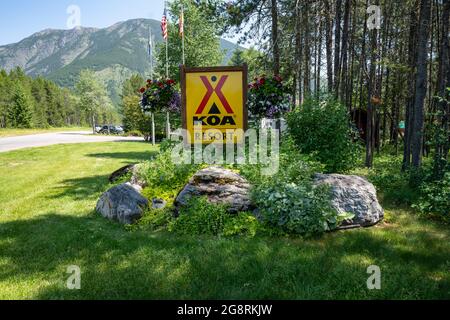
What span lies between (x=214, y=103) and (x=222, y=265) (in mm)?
4927

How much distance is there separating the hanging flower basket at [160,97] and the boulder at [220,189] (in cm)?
370

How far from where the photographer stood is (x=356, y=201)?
590cm

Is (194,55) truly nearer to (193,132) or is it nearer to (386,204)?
(193,132)

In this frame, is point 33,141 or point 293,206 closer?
point 293,206

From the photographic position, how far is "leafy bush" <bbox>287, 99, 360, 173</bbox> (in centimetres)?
848

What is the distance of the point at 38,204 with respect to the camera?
8.07 m

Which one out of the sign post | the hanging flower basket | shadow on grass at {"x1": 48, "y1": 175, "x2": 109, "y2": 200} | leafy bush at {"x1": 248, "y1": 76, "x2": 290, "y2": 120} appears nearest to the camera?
the sign post

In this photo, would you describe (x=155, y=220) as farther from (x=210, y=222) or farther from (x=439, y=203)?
(x=439, y=203)

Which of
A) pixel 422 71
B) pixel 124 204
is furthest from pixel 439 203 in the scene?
pixel 124 204

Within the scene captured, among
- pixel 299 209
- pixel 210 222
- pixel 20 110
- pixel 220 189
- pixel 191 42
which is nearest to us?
pixel 299 209

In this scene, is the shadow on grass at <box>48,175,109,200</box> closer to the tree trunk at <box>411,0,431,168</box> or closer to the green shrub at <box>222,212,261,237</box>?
the green shrub at <box>222,212,261,237</box>

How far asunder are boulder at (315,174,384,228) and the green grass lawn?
23 centimetres

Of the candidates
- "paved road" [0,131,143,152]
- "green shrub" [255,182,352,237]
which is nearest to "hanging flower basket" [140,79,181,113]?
"green shrub" [255,182,352,237]
